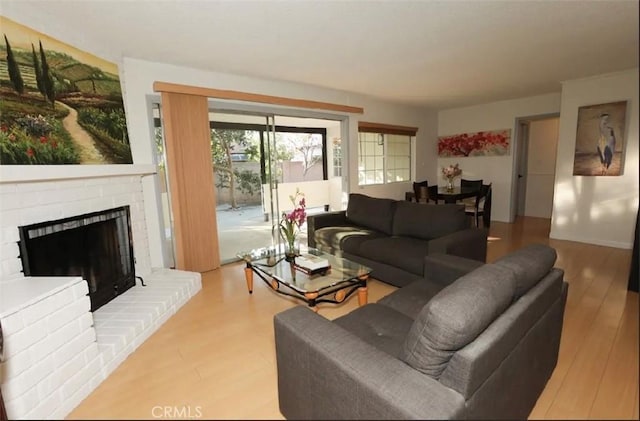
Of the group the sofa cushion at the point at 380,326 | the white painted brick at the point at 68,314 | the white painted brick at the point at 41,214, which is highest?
the white painted brick at the point at 41,214

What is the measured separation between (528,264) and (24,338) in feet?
5.89

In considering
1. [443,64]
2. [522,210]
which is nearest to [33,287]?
[443,64]

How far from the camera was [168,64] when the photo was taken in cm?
292

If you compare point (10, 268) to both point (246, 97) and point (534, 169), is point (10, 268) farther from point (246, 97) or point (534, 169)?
point (534, 169)

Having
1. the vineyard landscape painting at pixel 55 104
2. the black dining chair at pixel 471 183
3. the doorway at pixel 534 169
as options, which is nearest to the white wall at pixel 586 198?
the vineyard landscape painting at pixel 55 104

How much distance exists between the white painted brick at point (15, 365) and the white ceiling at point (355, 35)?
6.39 ft

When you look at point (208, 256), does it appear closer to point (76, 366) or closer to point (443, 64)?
point (76, 366)

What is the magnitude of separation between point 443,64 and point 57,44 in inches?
127

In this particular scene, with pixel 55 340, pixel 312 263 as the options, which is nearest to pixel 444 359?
pixel 55 340

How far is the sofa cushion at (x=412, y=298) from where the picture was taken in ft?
5.46

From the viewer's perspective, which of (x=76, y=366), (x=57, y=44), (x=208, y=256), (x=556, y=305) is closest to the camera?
(x=76, y=366)

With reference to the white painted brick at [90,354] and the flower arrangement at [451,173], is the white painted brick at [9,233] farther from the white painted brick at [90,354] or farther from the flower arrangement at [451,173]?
the flower arrangement at [451,173]

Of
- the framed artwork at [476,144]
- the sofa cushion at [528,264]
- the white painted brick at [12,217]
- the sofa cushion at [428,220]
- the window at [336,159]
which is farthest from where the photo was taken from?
the window at [336,159]

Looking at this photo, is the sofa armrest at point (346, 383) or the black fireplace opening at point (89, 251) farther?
the black fireplace opening at point (89, 251)
